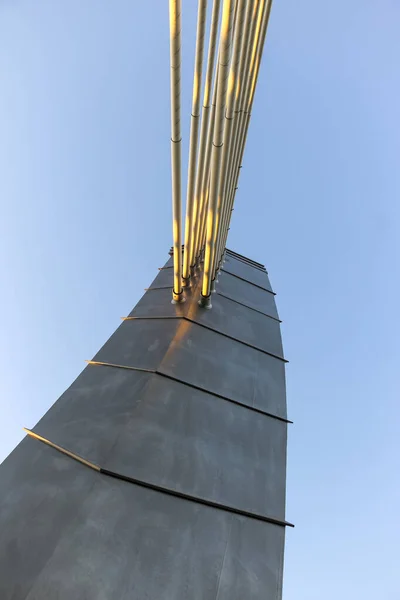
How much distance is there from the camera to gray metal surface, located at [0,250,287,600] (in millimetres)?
3434

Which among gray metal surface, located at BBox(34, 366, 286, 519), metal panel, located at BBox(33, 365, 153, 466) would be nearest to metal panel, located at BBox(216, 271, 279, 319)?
gray metal surface, located at BBox(34, 366, 286, 519)

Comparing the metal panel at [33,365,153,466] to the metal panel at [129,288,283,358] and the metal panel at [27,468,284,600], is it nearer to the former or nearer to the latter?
the metal panel at [27,468,284,600]

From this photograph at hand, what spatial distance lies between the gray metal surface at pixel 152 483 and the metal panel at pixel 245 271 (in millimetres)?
5159

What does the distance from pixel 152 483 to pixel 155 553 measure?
2.40 ft

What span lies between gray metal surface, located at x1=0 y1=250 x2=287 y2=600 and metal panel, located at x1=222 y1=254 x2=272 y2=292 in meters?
5.16

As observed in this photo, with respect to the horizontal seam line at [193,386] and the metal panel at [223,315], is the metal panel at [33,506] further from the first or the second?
the metal panel at [223,315]

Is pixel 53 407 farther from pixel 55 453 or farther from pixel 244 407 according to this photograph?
pixel 244 407

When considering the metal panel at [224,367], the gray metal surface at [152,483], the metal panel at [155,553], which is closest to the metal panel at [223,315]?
the metal panel at [224,367]

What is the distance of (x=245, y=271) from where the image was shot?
40.8 feet

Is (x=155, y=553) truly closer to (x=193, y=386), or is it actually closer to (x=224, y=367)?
(x=193, y=386)

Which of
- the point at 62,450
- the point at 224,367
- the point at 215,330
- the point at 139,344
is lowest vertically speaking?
the point at 62,450

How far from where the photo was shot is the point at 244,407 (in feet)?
20.1

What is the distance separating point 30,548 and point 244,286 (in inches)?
340

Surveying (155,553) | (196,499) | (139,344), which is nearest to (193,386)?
(139,344)
